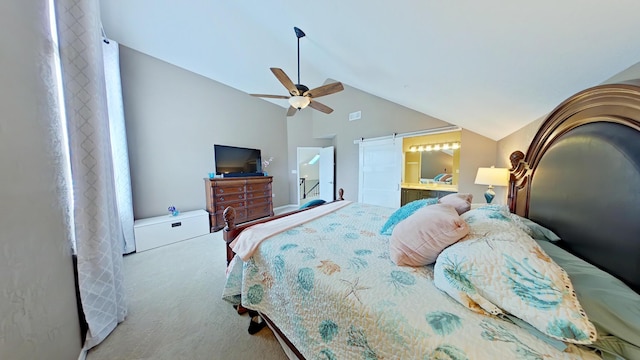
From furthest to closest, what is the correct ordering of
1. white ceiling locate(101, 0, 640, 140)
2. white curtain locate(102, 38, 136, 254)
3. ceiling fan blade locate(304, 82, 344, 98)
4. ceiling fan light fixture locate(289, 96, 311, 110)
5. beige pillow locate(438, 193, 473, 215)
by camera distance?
white curtain locate(102, 38, 136, 254)
ceiling fan light fixture locate(289, 96, 311, 110)
ceiling fan blade locate(304, 82, 344, 98)
beige pillow locate(438, 193, 473, 215)
white ceiling locate(101, 0, 640, 140)

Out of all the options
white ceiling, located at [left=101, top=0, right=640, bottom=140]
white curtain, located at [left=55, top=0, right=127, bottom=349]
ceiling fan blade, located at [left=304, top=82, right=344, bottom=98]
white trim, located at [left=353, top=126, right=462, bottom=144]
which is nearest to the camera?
white ceiling, located at [left=101, top=0, right=640, bottom=140]

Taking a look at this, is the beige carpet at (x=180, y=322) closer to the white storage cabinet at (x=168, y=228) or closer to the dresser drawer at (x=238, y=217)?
the white storage cabinet at (x=168, y=228)

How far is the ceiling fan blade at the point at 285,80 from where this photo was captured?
214cm

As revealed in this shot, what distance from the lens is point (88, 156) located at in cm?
132

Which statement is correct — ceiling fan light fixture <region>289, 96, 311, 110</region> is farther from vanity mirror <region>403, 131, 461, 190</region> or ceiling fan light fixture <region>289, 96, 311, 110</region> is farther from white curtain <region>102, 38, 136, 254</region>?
vanity mirror <region>403, 131, 461, 190</region>

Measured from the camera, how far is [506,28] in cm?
99

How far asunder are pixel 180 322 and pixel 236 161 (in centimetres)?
314

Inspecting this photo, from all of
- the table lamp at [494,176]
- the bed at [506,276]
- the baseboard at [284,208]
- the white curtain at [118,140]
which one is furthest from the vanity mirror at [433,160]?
the white curtain at [118,140]

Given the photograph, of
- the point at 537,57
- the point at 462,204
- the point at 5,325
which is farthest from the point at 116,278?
the point at 537,57

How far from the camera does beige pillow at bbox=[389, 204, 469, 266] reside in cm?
95

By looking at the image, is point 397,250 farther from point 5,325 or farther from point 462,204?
point 5,325

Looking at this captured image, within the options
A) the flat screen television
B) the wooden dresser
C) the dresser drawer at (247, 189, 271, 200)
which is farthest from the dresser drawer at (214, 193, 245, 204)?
the flat screen television

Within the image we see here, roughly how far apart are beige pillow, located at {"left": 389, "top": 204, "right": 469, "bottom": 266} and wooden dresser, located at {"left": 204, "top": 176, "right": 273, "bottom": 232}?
345 centimetres

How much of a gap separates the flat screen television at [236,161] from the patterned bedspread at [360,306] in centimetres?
294
